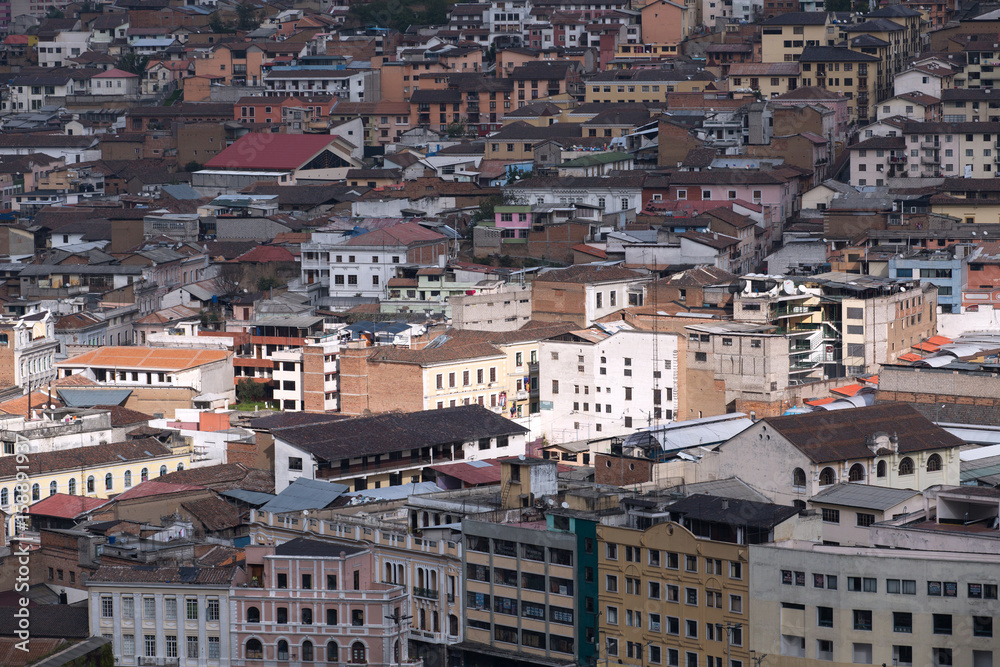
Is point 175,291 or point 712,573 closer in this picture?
point 712,573

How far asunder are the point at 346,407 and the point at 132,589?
62.8ft

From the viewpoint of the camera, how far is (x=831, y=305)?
57969mm

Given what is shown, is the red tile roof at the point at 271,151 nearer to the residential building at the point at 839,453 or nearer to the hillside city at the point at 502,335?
the hillside city at the point at 502,335

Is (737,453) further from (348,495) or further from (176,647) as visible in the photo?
(176,647)

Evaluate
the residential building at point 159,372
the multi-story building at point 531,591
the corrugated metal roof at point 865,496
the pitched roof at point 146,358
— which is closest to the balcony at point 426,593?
the multi-story building at point 531,591

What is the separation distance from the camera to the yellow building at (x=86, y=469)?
49.9m

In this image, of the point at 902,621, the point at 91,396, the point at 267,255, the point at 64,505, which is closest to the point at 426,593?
the point at 902,621

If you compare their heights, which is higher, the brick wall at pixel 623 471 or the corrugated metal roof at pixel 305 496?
the brick wall at pixel 623 471

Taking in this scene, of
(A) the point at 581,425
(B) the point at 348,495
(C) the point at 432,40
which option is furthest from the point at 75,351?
(C) the point at 432,40

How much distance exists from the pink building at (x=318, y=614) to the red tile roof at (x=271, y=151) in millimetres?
51660

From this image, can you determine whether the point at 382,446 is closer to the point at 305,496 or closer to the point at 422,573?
the point at 305,496

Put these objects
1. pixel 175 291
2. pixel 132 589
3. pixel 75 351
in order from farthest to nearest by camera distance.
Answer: pixel 175 291, pixel 75 351, pixel 132 589

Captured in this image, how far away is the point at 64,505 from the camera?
47.8 m

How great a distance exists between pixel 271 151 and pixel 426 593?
2080 inches
